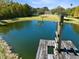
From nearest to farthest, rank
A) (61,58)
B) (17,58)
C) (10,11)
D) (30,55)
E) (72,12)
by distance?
(61,58) → (17,58) → (30,55) → (10,11) → (72,12)

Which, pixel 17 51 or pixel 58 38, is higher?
pixel 58 38

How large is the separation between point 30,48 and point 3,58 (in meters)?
5.48

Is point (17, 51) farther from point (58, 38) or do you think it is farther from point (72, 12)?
point (72, 12)

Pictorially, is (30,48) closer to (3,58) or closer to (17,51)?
(17,51)

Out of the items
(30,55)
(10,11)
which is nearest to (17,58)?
(30,55)

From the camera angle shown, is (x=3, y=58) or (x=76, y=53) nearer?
(x=76, y=53)

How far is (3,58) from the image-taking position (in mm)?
13047

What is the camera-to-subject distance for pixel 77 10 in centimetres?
7594

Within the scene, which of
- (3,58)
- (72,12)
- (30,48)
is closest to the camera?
(3,58)

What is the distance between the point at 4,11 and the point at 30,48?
41.8 meters

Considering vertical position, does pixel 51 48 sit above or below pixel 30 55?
above

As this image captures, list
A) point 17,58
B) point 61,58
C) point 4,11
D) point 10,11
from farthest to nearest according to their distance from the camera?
1. point 10,11
2. point 4,11
3. point 17,58
4. point 61,58

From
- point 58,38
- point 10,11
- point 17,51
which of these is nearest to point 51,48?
point 58,38

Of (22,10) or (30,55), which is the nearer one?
(30,55)
